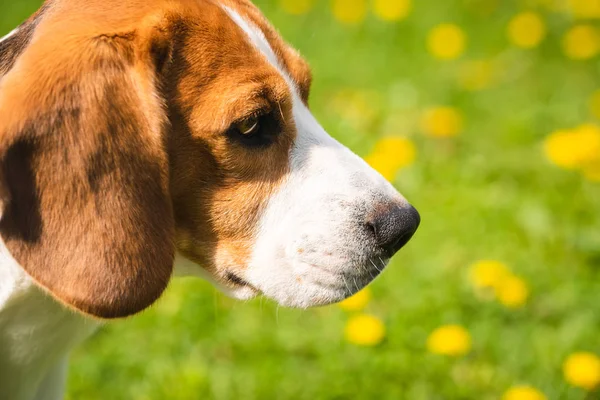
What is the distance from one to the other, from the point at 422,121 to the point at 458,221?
1.11m

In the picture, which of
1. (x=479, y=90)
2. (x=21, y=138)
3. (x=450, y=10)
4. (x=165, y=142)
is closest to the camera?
(x=21, y=138)

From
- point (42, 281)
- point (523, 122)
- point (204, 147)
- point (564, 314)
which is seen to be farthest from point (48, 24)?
point (523, 122)

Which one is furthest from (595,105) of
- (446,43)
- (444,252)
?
(444,252)

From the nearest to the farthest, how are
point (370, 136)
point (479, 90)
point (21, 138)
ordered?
point (21, 138) < point (370, 136) < point (479, 90)

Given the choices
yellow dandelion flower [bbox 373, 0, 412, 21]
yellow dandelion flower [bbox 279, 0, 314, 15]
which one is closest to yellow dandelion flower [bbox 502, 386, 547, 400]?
yellow dandelion flower [bbox 373, 0, 412, 21]

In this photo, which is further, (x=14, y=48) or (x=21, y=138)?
(x=14, y=48)

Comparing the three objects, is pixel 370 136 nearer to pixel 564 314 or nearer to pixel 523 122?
pixel 523 122

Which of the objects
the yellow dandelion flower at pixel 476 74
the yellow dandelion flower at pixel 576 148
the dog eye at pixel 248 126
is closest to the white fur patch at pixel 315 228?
the dog eye at pixel 248 126

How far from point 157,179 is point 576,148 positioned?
10.2ft

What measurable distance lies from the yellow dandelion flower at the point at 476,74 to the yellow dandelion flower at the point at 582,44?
0.59m

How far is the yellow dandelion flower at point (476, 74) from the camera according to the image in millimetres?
5951

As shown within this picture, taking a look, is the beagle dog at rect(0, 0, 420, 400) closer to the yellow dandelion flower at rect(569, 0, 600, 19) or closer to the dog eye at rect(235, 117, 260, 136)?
the dog eye at rect(235, 117, 260, 136)

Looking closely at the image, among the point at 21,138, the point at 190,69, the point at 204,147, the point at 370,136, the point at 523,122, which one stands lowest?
the point at 523,122

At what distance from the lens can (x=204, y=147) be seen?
99.3 inches
